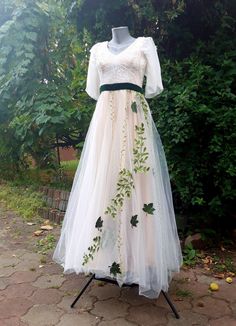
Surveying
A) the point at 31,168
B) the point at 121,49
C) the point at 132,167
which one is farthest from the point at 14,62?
the point at 132,167

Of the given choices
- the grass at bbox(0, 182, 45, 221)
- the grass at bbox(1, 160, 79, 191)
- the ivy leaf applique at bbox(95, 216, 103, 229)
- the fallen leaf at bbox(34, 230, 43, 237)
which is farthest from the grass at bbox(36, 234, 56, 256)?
the ivy leaf applique at bbox(95, 216, 103, 229)

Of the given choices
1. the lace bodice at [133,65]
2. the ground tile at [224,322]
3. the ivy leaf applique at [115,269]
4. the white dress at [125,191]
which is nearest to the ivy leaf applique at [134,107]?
the white dress at [125,191]

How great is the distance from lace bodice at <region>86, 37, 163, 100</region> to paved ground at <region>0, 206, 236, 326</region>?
4.23 ft

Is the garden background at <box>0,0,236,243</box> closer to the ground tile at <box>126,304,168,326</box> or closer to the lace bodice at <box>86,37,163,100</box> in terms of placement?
the lace bodice at <box>86,37,163,100</box>

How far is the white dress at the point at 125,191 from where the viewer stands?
2.23 meters

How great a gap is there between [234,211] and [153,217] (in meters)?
1.17

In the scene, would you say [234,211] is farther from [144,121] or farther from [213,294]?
[144,121]

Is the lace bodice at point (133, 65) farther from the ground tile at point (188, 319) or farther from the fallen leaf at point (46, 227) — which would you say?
the fallen leaf at point (46, 227)

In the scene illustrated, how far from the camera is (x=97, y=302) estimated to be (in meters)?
2.41

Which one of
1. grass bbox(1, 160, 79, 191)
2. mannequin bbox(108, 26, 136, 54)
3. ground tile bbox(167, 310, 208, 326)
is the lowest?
ground tile bbox(167, 310, 208, 326)

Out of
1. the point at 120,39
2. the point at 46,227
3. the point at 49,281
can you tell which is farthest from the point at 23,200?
the point at 120,39

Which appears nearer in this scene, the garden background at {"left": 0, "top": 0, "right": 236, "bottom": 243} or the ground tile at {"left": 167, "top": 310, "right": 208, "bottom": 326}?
the ground tile at {"left": 167, "top": 310, "right": 208, "bottom": 326}

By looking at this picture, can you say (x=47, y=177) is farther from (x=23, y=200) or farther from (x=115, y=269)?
(x=115, y=269)

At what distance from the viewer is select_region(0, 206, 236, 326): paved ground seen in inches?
86.7
